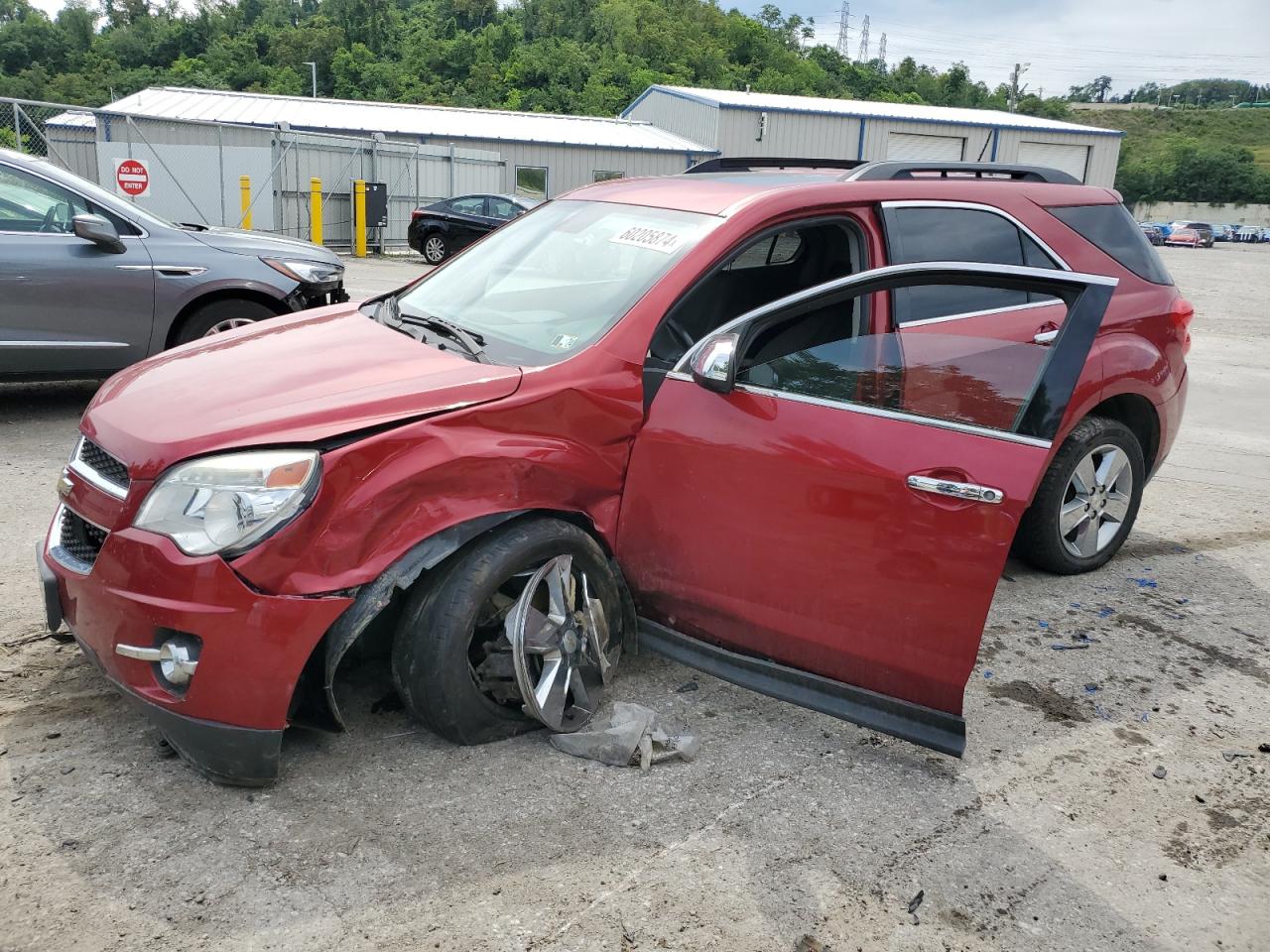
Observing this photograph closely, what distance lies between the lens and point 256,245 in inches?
281

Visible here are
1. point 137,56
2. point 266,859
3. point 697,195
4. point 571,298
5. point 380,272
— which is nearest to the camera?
point 266,859

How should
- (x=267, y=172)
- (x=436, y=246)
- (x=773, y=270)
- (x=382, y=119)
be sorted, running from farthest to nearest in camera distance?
1. (x=382, y=119)
2. (x=267, y=172)
3. (x=436, y=246)
4. (x=773, y=270)

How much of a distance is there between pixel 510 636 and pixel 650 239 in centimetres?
154

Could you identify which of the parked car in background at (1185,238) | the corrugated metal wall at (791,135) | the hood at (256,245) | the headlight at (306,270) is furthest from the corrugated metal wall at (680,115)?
the headlight at (306,270)

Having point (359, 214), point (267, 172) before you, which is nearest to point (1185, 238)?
point (359, 214)

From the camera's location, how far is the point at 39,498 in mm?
5199

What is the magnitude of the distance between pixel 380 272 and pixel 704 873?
1801 centimetres

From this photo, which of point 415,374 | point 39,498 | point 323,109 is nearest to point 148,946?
point 415,374

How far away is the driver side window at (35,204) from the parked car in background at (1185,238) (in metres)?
58.0

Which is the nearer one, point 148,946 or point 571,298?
point 148,946

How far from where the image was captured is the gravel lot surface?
248cm

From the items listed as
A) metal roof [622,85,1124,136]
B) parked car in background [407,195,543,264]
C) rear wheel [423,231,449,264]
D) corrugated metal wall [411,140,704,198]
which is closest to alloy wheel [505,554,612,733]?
parked car in background [407,195,543,264]

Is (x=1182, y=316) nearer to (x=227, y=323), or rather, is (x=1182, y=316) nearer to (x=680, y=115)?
(x=227, y=323)

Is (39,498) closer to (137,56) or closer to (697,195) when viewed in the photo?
(697,195)
